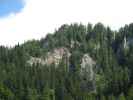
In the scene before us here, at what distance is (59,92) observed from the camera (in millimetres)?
179875

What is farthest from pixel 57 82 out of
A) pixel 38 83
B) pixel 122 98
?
pixel 122 98

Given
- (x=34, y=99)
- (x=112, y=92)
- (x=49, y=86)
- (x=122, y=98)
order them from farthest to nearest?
1. (x=49, y=86)
2. (x=112, y=92)
3. (x=34, y=99)
4. (x=122, y=98)

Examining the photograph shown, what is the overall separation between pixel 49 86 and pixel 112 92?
29.1 metres

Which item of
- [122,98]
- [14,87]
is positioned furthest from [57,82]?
[122,98]

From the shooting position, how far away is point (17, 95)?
544 ft

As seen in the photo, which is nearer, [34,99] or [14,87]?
[34,99]

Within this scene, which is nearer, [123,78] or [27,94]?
[27,94]

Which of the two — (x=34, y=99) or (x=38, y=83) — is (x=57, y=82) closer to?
(x=38, y=83)

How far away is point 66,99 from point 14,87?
100ft

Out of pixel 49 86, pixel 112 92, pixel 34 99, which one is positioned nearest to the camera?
pixel 34 99

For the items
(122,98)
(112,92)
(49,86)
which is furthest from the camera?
(49,86)

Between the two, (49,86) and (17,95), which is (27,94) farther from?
(49,86)

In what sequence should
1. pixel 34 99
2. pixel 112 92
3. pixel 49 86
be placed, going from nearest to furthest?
pixel 34 99
pixel 112 92
pixel 49 86

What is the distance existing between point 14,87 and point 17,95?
18.2m
